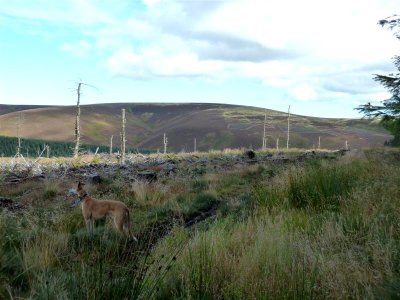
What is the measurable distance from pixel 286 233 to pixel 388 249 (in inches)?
55.8

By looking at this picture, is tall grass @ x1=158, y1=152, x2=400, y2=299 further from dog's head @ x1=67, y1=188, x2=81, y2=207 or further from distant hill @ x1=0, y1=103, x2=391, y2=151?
distant hill @ x1=0, y1=103, x2=391, y2=151

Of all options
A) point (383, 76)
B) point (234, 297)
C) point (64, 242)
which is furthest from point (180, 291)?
point (383, 76)

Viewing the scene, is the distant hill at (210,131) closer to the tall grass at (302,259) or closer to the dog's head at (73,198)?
the dog's head at (73,198)

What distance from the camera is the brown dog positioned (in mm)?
6438

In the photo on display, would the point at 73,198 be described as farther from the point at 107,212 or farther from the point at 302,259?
Result: the point at 302,259

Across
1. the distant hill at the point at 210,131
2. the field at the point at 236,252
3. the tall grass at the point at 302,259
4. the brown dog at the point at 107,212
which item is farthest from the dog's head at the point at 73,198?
the distant hill at the point at 210,131

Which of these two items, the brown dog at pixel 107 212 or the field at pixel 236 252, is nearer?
the field at pixel 236 252

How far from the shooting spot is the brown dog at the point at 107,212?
644cm

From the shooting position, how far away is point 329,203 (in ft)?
23.0

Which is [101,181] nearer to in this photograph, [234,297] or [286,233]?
[286,233]

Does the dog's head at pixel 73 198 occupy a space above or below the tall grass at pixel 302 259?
below

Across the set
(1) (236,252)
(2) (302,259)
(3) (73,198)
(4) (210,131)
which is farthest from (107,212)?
(4) (210,131)

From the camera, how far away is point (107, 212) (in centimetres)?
682

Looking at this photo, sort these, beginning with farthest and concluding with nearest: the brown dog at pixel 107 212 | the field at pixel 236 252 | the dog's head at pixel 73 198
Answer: the dog's head at pixel 73 198 → the brown dog at pixel 107 212 → the field at pixel 236 252
